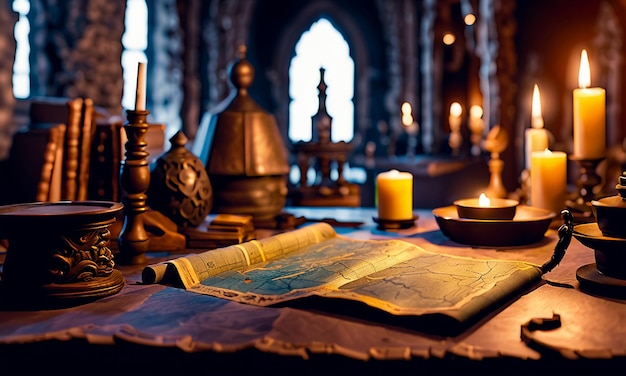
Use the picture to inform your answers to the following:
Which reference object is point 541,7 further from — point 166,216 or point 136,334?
point 136,334

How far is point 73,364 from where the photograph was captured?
926mm

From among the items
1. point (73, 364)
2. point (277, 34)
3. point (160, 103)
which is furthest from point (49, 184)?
point (277, 34)

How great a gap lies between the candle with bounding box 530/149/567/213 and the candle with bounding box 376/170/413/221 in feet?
1.14

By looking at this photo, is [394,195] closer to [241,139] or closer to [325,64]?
[241,139]

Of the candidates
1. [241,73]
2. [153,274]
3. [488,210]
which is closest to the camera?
[153,274]

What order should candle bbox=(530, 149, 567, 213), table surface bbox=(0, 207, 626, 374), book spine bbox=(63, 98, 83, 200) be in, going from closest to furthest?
table surface bbox=(0, 207, 626, 374) < book spine bbox=(63, 98, 83, 200) < candle bbox=(530, 149, 567, 213)

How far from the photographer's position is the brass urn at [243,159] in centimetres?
192

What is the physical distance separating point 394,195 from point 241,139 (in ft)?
1.55

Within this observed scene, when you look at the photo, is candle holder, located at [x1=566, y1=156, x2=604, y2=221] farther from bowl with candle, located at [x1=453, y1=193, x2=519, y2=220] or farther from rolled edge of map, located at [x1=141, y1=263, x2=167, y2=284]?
rolled edge of map, located at [x1=141, y1=263, x2=167, y2=284]

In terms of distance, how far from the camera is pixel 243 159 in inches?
75.6

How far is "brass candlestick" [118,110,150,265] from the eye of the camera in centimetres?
142

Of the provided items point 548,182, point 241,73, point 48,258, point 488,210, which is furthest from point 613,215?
point 241,73

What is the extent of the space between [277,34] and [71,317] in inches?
321

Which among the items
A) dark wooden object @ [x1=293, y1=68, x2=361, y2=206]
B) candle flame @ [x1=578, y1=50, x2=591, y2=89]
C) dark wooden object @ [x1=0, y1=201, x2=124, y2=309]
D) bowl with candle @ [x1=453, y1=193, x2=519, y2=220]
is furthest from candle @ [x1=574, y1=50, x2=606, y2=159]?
dark wooden object @ [x1=0, y1=201, x2=124, y2=309]
